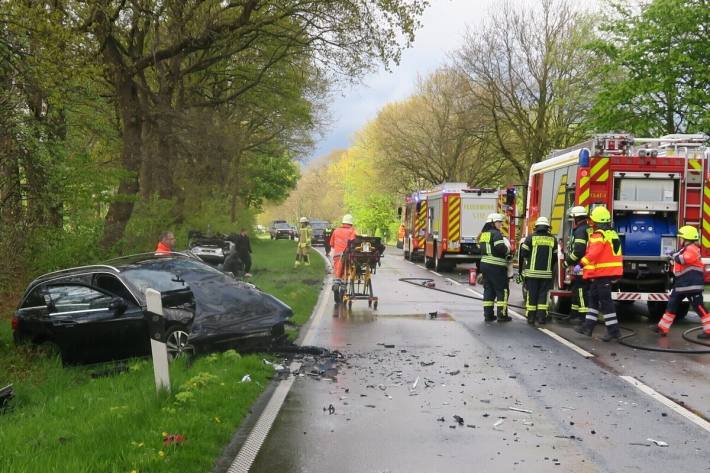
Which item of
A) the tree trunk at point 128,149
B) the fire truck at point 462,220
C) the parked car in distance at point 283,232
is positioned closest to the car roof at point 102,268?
the tree trunk at point 128,149

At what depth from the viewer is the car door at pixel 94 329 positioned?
26.1 feet

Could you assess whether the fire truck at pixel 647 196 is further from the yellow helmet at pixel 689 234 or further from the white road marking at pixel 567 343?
the white road marking at pixel 567 343

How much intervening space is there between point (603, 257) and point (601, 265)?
0.13 m

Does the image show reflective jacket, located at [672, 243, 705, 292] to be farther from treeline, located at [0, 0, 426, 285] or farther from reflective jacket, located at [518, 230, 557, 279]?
treeline, located at [0, 0, 426, 285]

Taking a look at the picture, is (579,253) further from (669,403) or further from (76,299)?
(76,299)

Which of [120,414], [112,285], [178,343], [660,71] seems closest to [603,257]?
[178,343]

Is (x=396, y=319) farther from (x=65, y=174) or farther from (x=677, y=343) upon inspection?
(x=65, y=174)

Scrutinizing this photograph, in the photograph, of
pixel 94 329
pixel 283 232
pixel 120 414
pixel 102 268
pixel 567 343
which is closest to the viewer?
pixel 120 414

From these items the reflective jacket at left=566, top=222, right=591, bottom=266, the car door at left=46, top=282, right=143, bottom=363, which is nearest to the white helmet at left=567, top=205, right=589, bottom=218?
the reflective jacket at left=566, top=222, right=591, bottom=266

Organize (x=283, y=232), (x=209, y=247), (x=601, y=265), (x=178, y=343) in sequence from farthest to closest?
(x=283, y=232)
(x=209, y=247)
(x=601, y=265)
(x=178, y=343)

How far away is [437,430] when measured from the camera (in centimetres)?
564

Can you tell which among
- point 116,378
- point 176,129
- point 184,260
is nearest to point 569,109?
point 176,129

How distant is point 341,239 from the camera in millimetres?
13773

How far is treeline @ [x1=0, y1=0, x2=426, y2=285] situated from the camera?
1022cm
